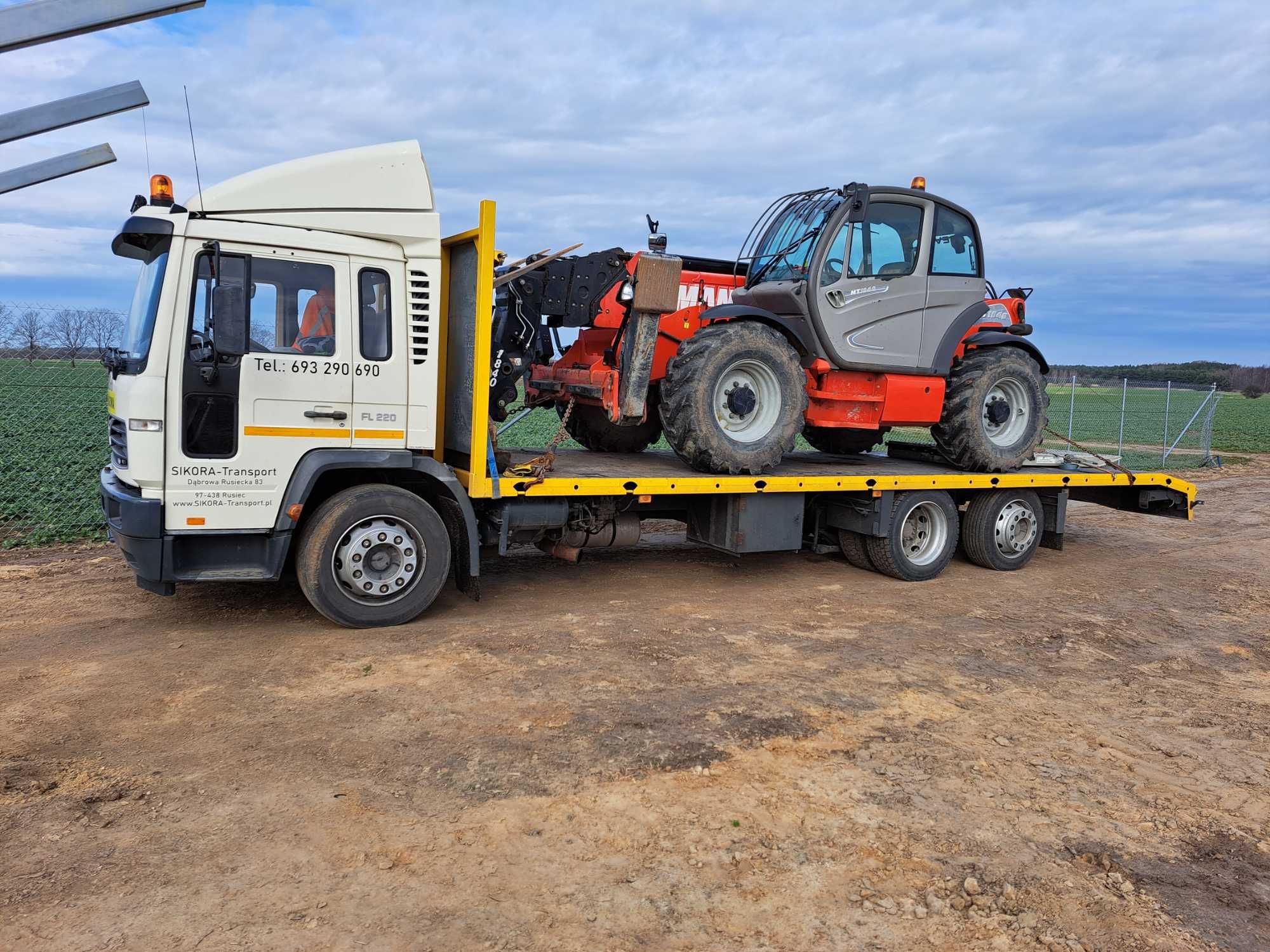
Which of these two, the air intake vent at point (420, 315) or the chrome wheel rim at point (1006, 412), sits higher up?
the air intake vent at point (420, 315)

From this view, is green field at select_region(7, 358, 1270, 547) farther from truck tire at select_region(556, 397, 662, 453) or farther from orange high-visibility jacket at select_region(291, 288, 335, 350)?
orange high-visibility jacket at select_region(291, 288, 335, 350)

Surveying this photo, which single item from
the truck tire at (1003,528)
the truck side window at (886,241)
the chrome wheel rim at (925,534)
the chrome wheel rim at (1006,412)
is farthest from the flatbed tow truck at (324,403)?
the chrome wheel rim at (1006,412)

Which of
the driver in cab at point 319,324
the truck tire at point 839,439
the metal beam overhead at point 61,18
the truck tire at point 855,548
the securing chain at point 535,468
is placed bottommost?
the truck tire at point 855,548

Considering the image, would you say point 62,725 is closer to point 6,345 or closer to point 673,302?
point 673,302

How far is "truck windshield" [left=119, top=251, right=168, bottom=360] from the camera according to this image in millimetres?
5863

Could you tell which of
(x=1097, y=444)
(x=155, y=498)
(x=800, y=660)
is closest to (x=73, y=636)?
(x=155, y=498)

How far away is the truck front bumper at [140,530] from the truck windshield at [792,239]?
18.2 feet

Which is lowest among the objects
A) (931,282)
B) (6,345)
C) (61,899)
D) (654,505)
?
(61,899)

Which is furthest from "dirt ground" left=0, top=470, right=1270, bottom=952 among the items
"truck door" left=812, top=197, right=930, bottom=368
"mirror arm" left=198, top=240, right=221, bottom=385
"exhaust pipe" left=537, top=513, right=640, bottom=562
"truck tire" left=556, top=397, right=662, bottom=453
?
"truck door" left=812, top=197, right=930, bottom=368

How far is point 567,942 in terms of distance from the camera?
3.18 m

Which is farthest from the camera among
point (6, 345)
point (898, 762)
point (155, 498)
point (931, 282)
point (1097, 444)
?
point (1097, 444)

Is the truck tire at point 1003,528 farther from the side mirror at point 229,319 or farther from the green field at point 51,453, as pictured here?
the green field at point 51,453

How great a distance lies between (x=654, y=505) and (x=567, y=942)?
5063mm

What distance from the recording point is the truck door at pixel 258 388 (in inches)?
232
